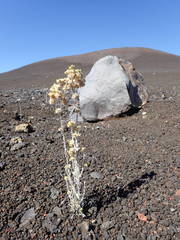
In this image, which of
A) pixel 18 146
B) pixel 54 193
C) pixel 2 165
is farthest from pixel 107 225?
pixel 18 146

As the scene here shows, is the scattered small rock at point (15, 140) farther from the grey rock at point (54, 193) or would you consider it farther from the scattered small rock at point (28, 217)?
the scattered small rock at point (28, 217)

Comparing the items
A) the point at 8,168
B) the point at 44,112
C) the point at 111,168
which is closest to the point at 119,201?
the point at 111,168

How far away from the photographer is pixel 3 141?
12.6ft

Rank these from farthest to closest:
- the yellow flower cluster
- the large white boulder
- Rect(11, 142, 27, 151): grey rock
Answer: the large white boulder, Rect(11, 142, 27, 151): grey rock, the yellow flower cluster

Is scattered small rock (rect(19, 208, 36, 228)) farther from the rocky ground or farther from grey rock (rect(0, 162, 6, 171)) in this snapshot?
grey rock (rect(0, 162, 6, 171))

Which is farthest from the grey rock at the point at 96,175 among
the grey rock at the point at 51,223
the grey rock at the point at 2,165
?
the grey rock at the point at 2,165

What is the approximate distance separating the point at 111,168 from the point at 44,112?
4098mm

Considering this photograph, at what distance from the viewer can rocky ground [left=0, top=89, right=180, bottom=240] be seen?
197 cm

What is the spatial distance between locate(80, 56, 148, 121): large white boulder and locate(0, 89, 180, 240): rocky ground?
101cm

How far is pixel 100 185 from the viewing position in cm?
260

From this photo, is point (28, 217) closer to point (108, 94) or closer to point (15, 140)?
point (15, 140)

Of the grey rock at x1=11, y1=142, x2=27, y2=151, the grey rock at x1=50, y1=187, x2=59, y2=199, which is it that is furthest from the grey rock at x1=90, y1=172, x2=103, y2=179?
the grey rock at x1=11, y1=142, x2=27, y2=151

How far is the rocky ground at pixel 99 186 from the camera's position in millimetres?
1970

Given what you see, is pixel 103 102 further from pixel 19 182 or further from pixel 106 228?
pixel 106 228
